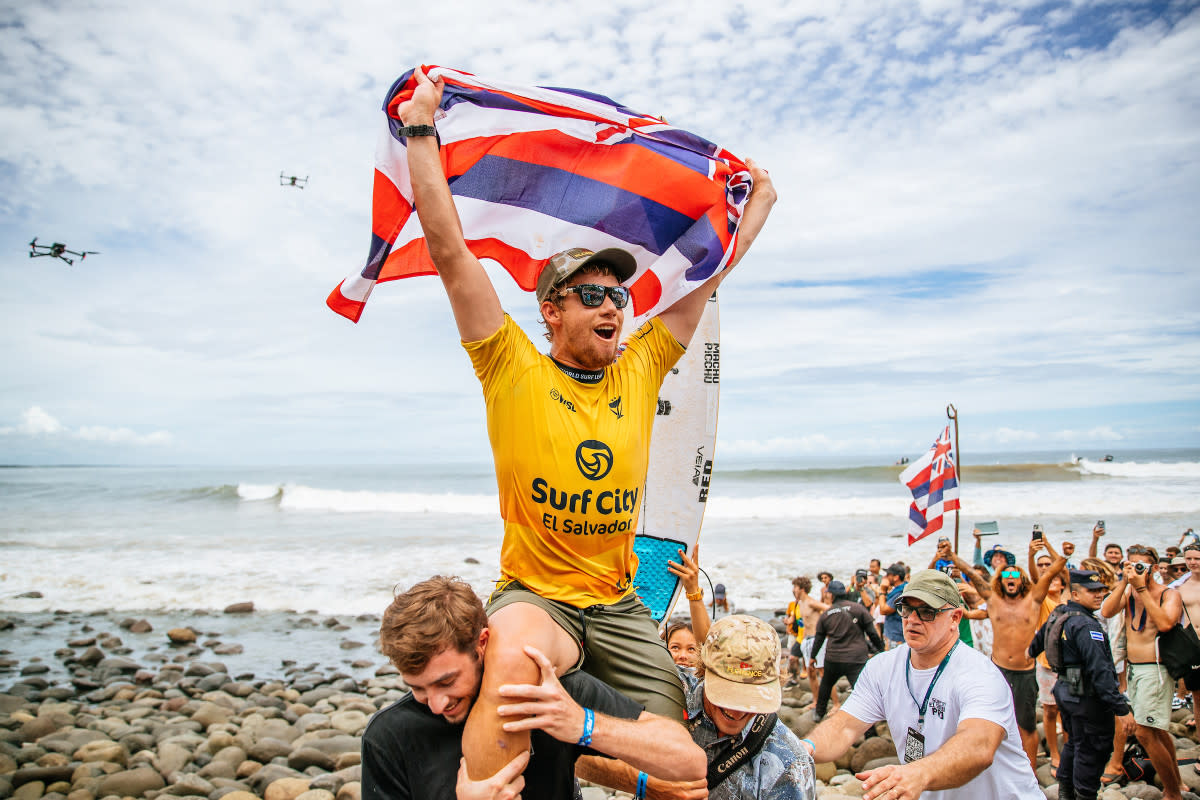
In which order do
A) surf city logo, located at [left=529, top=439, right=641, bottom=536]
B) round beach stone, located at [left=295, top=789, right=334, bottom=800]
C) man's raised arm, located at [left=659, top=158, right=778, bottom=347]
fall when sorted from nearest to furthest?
1. surf city logo, located at [left=529, top=439, right=641, bottom=536]
2. man's raised arm, located at [left=659, top=158, right=778, bottom=347]
3. round beach stone, located at [left=295, top=789, right=334, bottom=800]

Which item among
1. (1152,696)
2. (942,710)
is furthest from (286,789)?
(1152,696)

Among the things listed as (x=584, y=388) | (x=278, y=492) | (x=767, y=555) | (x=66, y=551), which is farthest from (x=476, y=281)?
(x=278, y=492)

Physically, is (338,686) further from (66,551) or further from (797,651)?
(66,551)

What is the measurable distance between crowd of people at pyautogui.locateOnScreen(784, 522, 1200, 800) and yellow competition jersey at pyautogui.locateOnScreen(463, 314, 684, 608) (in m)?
2.09

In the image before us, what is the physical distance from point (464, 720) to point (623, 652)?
66 centimetres

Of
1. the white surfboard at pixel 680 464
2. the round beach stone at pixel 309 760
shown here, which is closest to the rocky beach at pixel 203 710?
the round beach stone at pixel 309 760

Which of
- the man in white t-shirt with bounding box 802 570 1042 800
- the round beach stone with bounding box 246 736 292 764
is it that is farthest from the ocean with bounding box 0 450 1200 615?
the man in white t-shirt with bounding box 802 570 1042 800

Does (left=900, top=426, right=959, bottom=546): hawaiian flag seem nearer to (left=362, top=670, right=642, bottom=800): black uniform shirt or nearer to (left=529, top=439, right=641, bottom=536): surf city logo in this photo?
(left=529, top=439, right=641, bottom=536): surf city logo

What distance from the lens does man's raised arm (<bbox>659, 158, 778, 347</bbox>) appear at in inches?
145

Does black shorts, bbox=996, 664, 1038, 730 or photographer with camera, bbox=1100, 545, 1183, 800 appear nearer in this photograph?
photographer with camera, bbox=1100, 545, 1183, 800

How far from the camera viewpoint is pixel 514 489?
290 cm

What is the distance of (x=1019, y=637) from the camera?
8.07 metres

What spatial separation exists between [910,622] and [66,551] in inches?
1212

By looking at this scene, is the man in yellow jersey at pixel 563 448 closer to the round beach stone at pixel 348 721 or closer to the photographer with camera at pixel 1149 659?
the photographer with camera at pixel 1149 659
